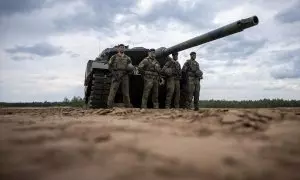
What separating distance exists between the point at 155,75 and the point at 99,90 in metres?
1.60

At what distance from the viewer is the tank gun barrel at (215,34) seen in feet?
23.6

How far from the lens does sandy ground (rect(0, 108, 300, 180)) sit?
1.44m

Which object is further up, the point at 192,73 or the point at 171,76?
the point at 192,73

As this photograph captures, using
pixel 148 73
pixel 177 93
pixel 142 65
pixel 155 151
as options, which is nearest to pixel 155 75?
pixel 148 73

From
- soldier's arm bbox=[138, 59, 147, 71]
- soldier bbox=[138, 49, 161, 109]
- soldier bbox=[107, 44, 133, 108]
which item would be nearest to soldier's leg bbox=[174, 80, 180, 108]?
soldier bbox=[138, 49, 161, 109]

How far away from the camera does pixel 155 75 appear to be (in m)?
9.84

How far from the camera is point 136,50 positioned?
1107cm

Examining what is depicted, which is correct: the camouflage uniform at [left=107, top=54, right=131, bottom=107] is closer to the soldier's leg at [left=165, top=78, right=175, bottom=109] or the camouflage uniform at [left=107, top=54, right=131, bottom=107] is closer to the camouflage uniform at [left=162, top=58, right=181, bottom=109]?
the camouflage uniform at [left=162, top=58, right=181, bottom=109]

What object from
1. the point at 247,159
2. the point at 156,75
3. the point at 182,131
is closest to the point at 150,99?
the point at 156,75

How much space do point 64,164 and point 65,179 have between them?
0.20 m

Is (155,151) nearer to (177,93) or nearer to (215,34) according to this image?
(215,34)

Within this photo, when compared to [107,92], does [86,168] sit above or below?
below

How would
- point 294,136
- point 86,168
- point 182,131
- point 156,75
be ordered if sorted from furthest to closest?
1. point 156,75
2. point 182,131
3. point 294,136
4. point 86,168

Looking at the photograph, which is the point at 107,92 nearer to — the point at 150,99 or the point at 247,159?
the point at 150,99
